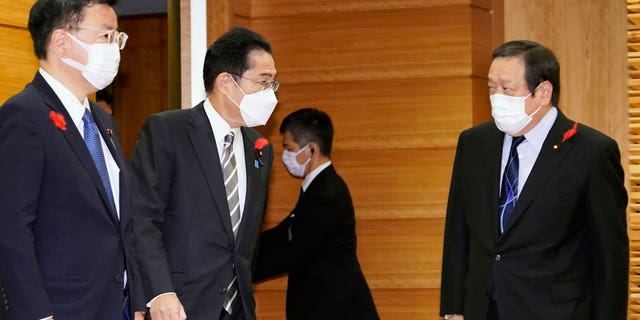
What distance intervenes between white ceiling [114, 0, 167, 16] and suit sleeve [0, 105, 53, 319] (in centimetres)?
638

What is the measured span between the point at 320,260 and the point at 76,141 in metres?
2.74

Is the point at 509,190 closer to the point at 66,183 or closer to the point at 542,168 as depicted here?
the point at 542,168

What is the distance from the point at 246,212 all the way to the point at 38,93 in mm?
1081

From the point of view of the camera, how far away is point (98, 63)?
352 centimetres

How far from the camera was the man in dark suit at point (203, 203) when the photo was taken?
4.00 metres

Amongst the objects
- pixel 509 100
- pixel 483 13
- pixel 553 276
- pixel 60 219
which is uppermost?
pixel 483 13

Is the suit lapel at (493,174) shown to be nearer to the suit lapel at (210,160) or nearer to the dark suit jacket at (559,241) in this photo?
the dark suit jacket at (559,241)

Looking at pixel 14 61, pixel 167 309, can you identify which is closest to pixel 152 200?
pixel 167 309

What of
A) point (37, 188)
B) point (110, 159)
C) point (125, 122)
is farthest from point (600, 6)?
point (125, 122)

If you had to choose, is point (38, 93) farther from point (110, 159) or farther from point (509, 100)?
point (509, 100)

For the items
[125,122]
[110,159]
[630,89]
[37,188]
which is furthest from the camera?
[125,122]

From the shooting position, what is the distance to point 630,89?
623 centimetres

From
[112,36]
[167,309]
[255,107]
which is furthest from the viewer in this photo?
[255,107]

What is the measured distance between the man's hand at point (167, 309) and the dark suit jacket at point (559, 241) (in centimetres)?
108
